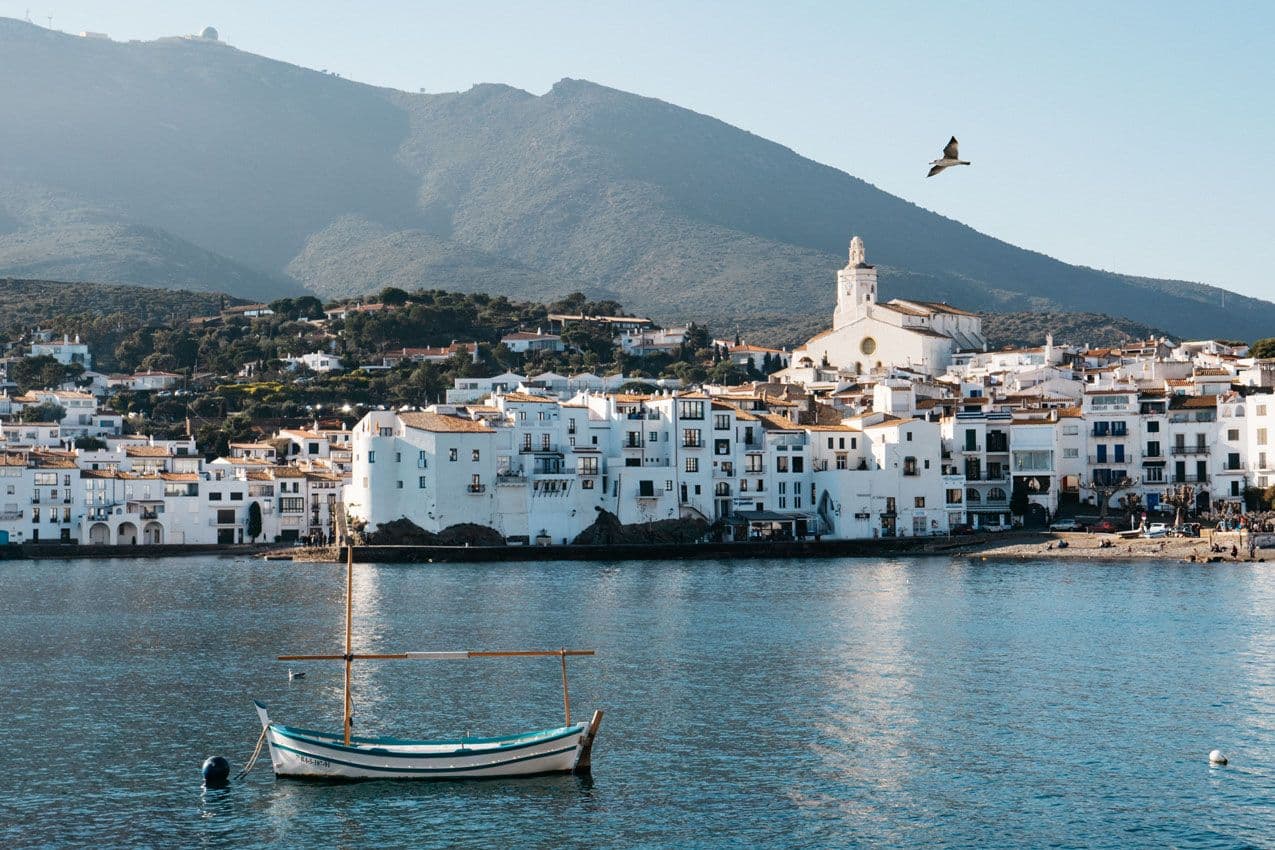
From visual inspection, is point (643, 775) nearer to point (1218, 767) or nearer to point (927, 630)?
point (1218, 767)

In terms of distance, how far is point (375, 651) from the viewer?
143ft

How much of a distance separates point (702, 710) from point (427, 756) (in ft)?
28.3

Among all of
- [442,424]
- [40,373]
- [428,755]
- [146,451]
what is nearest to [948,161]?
[428,755]

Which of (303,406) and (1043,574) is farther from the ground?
(303,406)

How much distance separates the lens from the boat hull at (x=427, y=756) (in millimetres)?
28281

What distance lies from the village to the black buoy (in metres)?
49.6

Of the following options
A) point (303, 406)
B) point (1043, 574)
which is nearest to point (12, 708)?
point (1043, 574)

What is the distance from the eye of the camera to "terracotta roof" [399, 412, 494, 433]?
256 ft

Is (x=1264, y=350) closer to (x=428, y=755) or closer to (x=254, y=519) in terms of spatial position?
(x=254, y=519)

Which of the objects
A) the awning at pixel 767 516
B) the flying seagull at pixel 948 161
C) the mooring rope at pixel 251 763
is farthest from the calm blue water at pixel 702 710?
the awning at pixel 767 516

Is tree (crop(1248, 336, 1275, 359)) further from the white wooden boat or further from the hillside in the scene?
the hillside

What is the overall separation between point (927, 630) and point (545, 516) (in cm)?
3496

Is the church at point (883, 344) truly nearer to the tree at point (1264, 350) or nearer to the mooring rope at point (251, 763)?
the tree at point (1264, 350)

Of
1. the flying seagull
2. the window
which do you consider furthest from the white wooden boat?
the window
